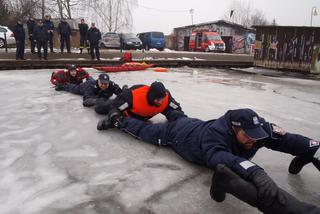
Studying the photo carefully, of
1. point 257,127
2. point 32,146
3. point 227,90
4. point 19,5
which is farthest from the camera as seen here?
point 19,5

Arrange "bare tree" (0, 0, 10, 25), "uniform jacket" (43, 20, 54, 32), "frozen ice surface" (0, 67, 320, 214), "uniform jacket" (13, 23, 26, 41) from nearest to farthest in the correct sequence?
"frozen ice surface" (0, 67, 320, 214)
"uniform jacket" (13, 23, 26, 41)
"uniform jacket" (43, 20, 54, 32)
"bare tree" (0, 0, 10, 25)

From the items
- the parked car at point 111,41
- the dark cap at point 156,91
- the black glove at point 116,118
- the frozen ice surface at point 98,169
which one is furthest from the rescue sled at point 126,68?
the parked car at point 111,41

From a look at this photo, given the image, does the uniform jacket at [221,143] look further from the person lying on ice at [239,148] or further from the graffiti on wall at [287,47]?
the graffiti on wall at [287,47]

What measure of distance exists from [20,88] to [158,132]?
16.3ft

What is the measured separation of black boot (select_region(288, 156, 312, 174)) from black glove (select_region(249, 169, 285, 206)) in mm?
905

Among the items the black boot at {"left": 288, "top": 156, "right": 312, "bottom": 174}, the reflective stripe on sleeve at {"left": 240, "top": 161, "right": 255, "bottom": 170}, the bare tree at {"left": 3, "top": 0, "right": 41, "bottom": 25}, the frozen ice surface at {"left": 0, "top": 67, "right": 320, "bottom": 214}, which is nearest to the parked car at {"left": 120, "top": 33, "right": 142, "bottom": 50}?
the bare tree at {"left": 3, "top": 0, "right": 41, "bottom": 25}

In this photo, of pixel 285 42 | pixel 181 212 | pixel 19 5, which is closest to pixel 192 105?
pixel 181 212

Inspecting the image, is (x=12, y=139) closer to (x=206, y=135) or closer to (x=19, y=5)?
(x=206, y=135)

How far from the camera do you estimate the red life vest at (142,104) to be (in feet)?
13.9

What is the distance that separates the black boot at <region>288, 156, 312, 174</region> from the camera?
3.03 meters

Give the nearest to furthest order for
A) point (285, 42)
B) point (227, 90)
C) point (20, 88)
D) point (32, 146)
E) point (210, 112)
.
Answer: point (32, 146), point (210, 112), point (20, 88), point (227, 90), point (285, 42)

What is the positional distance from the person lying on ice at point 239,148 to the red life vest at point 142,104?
44 centimetres

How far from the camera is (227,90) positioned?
26.7ft

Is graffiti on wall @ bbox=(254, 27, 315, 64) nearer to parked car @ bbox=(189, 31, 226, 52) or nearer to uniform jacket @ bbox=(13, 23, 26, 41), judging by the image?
uniform jacket @ bbox=(13, 23, 26, 41)
